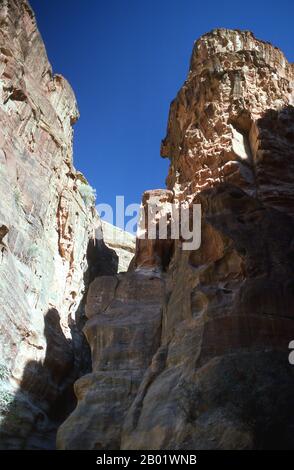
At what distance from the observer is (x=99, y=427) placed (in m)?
15.7

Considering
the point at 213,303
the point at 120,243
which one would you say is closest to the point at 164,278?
the point at 213,303

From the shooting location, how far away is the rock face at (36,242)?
72.3 ft

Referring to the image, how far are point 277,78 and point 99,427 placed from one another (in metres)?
20.7

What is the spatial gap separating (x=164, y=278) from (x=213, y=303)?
23.4 feet

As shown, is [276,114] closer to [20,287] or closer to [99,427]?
[20,287]

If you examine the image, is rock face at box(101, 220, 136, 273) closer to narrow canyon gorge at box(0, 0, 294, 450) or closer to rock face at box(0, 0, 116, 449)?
narrow canyon gorge at box(0, 0, 294, 450)

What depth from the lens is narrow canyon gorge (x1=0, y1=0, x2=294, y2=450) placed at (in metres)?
12.9

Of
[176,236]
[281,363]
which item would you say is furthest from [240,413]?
[176,236]

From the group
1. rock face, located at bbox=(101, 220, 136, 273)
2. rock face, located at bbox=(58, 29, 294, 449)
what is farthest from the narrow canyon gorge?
rock face, located at bbox=(101, 220, 136, 273)

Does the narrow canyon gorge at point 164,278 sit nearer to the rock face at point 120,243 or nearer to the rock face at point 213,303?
the rock face at point 213,303

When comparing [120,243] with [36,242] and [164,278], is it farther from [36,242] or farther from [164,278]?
[164,278]

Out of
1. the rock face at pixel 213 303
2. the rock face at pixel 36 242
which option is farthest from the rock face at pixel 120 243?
the rock face at pixel 213 303

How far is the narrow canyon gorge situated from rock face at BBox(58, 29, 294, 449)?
6 cm

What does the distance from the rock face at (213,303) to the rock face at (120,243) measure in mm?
23155
